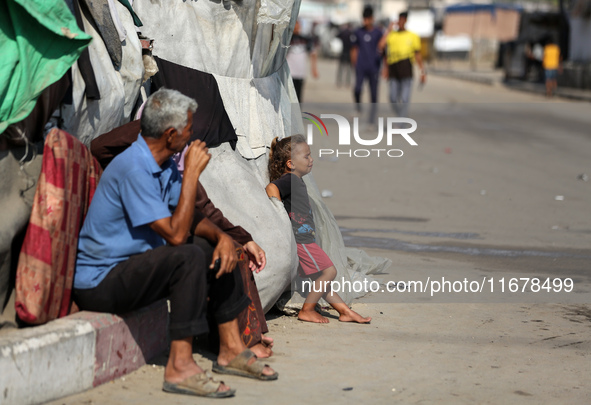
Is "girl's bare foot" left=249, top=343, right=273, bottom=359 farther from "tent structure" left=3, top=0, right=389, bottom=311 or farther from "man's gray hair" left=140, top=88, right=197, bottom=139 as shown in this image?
"man's gray hair" left=140, top=88, right=197, bottom=139

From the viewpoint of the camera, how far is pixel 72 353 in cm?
348

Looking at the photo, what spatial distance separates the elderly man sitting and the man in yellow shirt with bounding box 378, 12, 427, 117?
34.8 ft

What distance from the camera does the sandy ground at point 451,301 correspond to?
3.80 meters

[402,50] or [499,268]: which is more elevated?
[402,50]

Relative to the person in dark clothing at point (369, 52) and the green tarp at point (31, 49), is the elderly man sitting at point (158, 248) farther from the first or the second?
the person in dark clothing at point (369, 52)

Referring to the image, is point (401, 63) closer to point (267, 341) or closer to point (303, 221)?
point (303, 221)

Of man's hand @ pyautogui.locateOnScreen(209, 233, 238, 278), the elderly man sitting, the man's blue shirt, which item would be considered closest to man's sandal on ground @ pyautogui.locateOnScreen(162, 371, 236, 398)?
the elderly man sitting

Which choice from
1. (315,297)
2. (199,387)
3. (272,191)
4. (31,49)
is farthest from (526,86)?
(199,387)

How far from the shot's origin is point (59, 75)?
377 centimetres

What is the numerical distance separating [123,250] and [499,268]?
133 inches

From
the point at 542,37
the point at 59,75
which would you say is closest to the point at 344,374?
the point at 59,75

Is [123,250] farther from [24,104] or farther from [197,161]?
[24,104]

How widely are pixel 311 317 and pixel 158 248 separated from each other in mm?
1467

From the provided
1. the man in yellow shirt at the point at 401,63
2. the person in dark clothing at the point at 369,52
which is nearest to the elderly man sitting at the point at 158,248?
the man in yellow shirt at the point at 401,63
